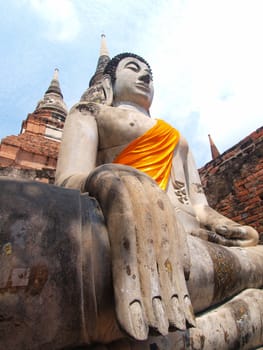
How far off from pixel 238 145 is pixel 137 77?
12.6 ft

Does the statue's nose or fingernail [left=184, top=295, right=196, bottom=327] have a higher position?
the statue's nose

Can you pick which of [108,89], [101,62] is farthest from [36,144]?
[101,62]

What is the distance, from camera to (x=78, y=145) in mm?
1573

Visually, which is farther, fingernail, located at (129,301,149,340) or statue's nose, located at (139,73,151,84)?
statue's nose, located at (139,73,151,84)

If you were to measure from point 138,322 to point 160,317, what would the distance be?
7 centimetres

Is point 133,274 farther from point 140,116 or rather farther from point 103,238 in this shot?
point 140,116

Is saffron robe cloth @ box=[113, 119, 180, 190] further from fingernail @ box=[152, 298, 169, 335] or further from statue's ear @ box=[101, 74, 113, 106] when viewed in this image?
fingernail @ box=[152, 298, 169, 335]

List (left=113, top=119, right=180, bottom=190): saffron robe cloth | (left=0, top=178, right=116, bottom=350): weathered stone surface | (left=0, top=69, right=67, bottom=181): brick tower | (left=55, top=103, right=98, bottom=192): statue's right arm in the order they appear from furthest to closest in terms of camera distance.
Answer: (left=0, top=69, right=67, bottom=181): brick tower < (left=113, top=119, right=180, bottom=190): saffron robe cloth < (left=55, top=103, right=98, bottom=192): statue's right arm < (left=0, top=178, right=116, bottom=350): weathered stone surface

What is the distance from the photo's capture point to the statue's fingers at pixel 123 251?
0.67 metres

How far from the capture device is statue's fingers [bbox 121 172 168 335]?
71 centimetres

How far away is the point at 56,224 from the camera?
29.3 inches

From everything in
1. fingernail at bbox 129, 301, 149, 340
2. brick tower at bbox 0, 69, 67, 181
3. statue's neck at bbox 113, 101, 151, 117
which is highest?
brick tower at bbox 0, 69, 67, 181

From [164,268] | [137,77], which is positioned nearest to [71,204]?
[164,268]

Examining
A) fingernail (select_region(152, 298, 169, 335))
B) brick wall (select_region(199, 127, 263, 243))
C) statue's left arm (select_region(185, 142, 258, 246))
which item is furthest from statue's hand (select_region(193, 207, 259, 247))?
brick wall (select_region(199, 127, 263, 243))
